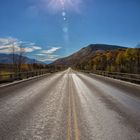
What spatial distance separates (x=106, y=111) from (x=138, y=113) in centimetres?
126

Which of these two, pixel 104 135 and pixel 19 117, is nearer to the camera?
pixel 104 135

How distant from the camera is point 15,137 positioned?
18.5ft

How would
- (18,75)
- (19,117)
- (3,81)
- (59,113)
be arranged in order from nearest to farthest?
(19,117) < (59,113) < (3,81) < (18,75)

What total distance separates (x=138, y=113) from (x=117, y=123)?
6.71 ft

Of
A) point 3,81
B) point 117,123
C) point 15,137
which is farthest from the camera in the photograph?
point 3,81

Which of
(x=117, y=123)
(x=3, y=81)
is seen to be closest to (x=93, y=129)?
(x=117, y=123)

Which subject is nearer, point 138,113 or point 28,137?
point 28,137

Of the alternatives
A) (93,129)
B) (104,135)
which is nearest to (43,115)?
(93,129)

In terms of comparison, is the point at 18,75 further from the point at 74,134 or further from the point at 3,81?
the point at 74,134

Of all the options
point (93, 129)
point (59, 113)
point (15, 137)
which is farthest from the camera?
point (59, 113)

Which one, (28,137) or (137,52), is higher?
(137,52)

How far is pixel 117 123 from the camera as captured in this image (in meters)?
7.17

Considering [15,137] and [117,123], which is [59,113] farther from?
[15,137]

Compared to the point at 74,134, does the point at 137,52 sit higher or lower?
higher
